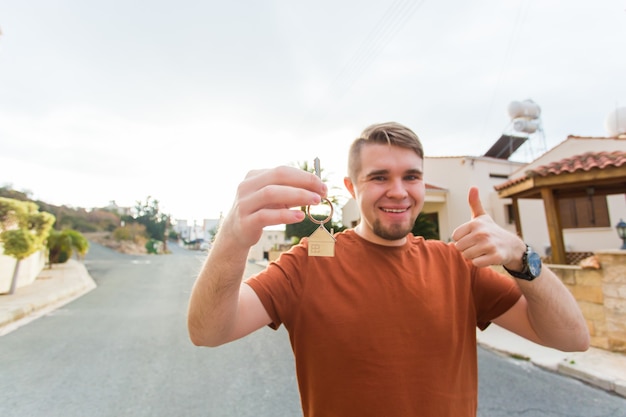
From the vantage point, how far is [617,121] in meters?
15.1

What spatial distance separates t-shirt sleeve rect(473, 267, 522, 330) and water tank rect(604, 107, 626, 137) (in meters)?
19.1

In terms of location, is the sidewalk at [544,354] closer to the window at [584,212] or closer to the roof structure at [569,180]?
the roof structure at [569,180]

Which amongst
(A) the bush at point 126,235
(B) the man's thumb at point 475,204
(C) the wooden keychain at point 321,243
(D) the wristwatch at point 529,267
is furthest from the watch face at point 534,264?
(A) the bush at point 126,235

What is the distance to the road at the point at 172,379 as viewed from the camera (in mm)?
3438

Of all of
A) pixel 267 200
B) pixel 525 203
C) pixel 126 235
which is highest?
pixel 525 203

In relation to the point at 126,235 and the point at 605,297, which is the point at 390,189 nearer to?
the point at 605,297

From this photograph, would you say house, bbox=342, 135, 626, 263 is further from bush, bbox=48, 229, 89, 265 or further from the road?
bush, bbox=48, 229, 89, 265

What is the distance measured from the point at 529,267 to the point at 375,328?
2.12 ft

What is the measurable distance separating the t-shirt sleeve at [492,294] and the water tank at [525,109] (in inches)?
898

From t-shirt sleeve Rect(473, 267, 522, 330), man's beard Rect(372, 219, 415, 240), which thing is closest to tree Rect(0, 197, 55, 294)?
man's beard Rect(372, 219, 415, 240)

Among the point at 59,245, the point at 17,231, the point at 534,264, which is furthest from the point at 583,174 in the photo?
the point at 59,245

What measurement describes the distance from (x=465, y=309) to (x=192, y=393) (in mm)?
3533

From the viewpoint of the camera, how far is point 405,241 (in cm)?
162

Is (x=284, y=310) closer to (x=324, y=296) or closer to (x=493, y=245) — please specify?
(x=324, y=296)
